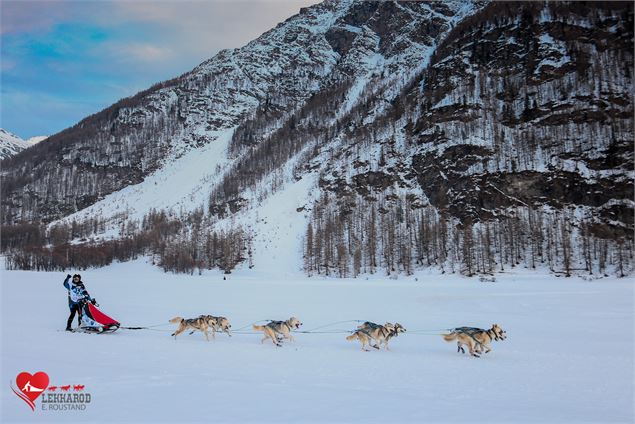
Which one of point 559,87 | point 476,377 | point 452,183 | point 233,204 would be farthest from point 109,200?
point 476,377

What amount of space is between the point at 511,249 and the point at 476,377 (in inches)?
2701

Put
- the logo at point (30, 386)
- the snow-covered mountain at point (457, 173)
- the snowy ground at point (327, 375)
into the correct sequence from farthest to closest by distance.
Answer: the snow-covered mountain at point (457, 173) < the logo at point (30, 386) < the snowy ground at point (327, 375)

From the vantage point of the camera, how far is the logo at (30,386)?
Result: 7.01m

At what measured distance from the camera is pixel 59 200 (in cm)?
18225

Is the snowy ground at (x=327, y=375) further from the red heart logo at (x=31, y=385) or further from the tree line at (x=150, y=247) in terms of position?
the tree line at (x=150, y=247)

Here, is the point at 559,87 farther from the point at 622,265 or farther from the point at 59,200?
the point at 59,200

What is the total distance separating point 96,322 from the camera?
47.6 feet

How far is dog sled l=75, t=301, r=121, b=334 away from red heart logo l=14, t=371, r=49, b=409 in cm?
708

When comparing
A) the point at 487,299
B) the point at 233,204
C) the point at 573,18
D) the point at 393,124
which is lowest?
the point at 487,299

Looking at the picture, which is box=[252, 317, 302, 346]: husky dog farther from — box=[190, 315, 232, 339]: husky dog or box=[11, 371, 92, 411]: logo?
box=[11, 371, 92, 411]: logo

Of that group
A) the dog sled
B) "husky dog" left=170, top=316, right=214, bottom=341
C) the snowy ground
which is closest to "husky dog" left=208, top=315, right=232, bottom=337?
"husky dog" left=170, top=316, right=214, bottom=341

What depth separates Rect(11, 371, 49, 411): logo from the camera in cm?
701

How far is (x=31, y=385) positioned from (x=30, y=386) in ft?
0.09

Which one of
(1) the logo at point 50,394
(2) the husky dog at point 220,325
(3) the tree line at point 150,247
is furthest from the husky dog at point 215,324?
(3) the tree line at point 150,247
